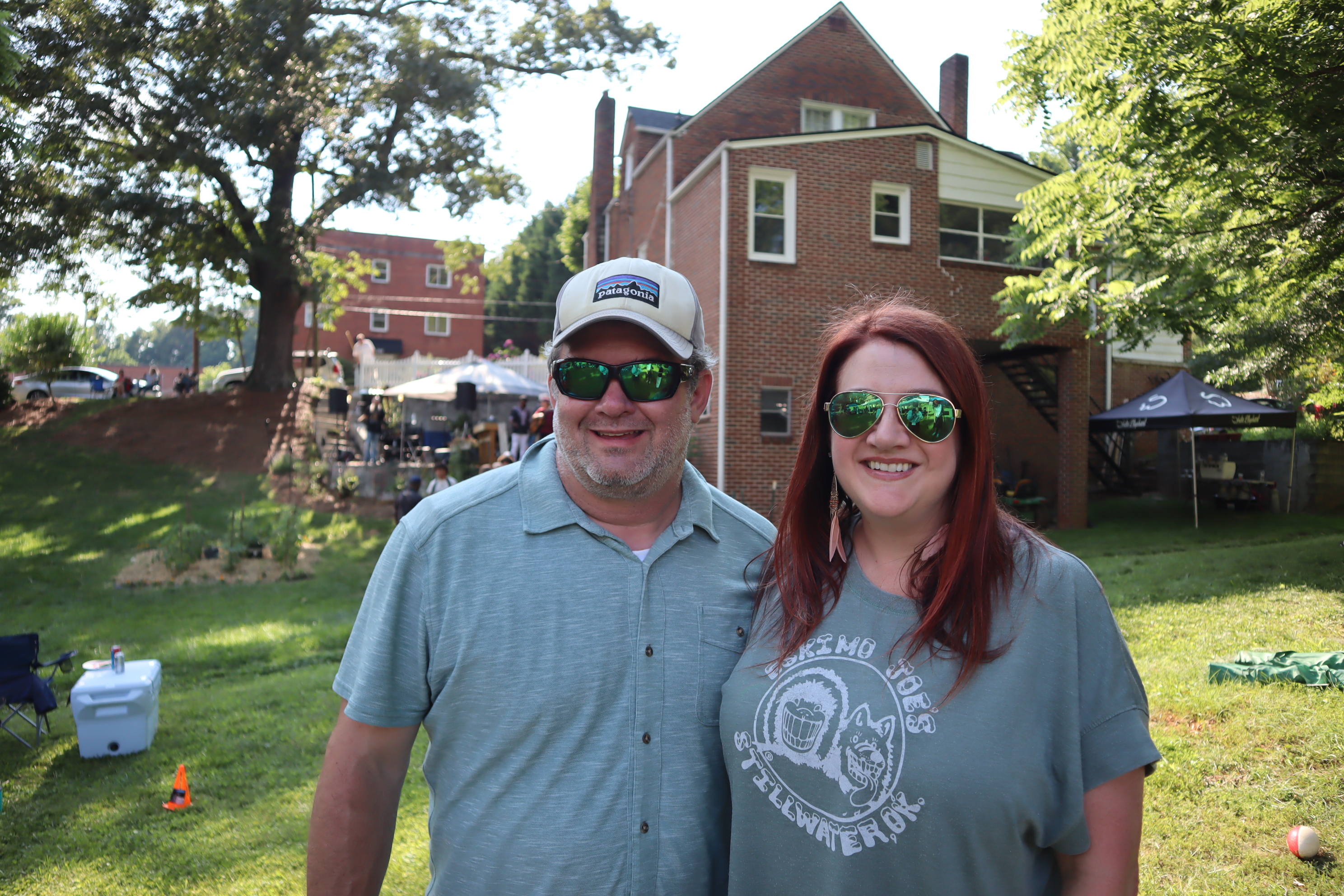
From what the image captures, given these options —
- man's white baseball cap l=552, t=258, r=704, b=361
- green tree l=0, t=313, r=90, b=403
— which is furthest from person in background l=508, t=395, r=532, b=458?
green tree l=0, t=313, r=90, b=403

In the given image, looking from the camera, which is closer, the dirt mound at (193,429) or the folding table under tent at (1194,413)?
the folding table under tent at (1194,413)

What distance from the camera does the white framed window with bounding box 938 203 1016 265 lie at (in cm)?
1923

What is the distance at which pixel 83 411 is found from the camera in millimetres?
24484

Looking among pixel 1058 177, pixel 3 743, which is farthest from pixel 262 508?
pixel 1058 177

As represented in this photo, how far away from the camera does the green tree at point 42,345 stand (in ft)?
96.8

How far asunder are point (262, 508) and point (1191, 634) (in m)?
16.7

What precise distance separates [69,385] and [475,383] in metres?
22.3

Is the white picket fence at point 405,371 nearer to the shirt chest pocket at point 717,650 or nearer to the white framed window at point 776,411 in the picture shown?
the white framed window at point 776,411

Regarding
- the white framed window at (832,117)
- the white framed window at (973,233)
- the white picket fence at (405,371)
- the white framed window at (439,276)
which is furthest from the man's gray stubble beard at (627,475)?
the white framed window at (439,276)

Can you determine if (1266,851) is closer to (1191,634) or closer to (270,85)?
(1191,634)

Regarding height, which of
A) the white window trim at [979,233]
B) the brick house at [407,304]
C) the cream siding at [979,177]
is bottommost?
the white window trim at [979,233]

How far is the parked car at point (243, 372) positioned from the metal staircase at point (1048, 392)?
19.8 m

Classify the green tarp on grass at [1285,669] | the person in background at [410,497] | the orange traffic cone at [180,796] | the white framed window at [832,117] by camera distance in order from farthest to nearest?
the white framed window at [832,117] → the person in background at [410,497] → the green tarp on grass at [1285,669] → the orange traffic cone at [180,796]

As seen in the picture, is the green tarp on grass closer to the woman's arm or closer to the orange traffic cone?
the woman's arm
